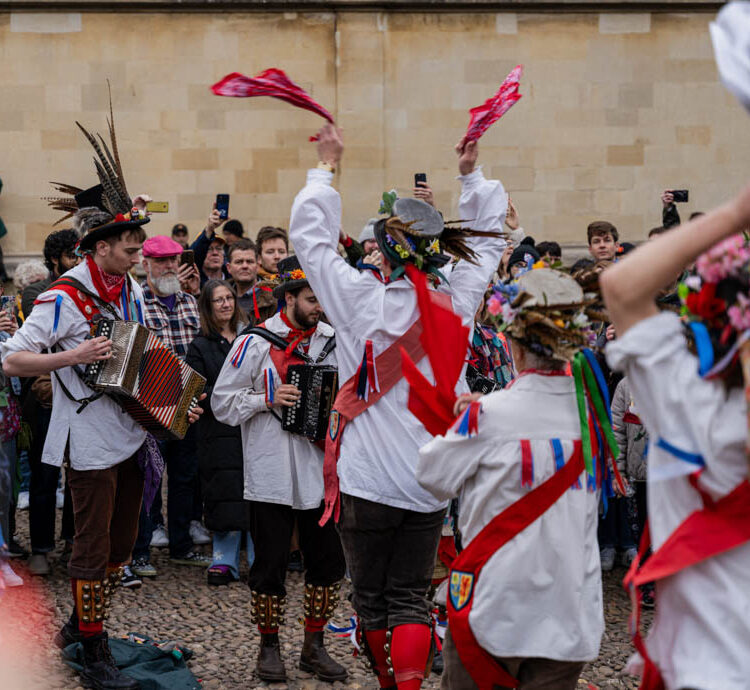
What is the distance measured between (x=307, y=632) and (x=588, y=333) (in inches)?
112

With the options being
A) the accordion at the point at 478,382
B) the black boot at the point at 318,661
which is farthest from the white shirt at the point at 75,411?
the accordion at the point at 478,382

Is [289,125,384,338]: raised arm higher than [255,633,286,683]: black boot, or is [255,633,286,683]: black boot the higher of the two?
[289,125,384,338]: raised arm

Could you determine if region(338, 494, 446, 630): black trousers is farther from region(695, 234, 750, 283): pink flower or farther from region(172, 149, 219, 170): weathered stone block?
region(172, 149, 219, 170): weathered stone block

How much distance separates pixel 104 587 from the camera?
559 centimetres

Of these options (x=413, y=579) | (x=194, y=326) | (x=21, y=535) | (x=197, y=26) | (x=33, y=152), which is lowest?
(x=21, y=535)

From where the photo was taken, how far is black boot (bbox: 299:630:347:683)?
5.68 metres

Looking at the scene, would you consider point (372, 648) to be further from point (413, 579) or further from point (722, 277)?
point (722, 277)

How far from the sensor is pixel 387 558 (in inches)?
189

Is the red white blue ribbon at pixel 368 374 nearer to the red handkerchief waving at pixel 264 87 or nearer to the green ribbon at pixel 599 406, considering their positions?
the red handkerchief waving at pixel 264 87

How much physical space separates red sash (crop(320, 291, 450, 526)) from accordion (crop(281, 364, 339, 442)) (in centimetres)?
77

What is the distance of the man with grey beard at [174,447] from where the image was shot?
7.84 m

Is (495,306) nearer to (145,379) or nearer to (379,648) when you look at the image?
(379,648)

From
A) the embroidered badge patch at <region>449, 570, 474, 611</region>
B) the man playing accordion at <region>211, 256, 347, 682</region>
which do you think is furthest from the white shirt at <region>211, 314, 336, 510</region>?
the embroidered badge patch at <region>449, 570, 474, 611</region>

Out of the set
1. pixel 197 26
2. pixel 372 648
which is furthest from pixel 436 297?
pixel 197 26
